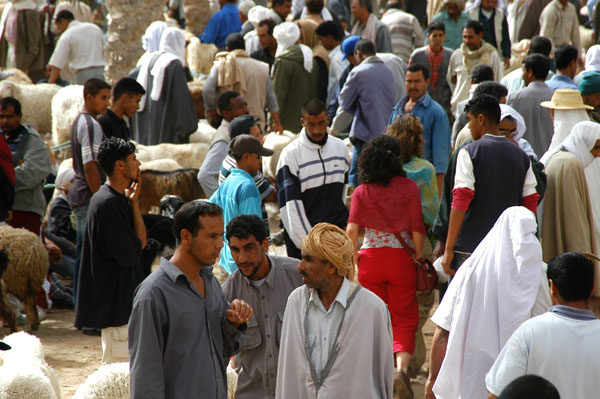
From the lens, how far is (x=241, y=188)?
231 inches

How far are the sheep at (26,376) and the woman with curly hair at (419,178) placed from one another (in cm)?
265

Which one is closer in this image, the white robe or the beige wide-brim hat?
the white robe

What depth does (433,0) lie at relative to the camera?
15.8m

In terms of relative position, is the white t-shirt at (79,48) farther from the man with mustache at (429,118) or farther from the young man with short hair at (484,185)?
the young man with short hair at (484,185)

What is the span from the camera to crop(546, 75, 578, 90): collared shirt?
8.75 m

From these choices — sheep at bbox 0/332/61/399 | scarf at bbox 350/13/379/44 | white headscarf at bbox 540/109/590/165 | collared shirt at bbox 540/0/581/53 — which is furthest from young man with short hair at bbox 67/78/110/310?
collared shirt at bbox 540/0/581/53

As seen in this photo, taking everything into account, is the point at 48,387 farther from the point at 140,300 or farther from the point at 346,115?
the point at 346,115

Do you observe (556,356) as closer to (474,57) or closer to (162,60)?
(474,57)

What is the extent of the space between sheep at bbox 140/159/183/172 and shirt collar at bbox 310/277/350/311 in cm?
609

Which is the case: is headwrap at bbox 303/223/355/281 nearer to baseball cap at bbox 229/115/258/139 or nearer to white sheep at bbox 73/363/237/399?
white sheep at bbox 73/363/237/399

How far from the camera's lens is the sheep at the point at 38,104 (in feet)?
44.1

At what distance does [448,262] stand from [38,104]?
9377 mm

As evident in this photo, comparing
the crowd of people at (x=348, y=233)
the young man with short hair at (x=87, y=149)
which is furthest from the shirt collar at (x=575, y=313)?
the young man with short hair at (x=87, y=149)

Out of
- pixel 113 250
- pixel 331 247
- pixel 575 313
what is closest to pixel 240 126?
pixel 113 250
